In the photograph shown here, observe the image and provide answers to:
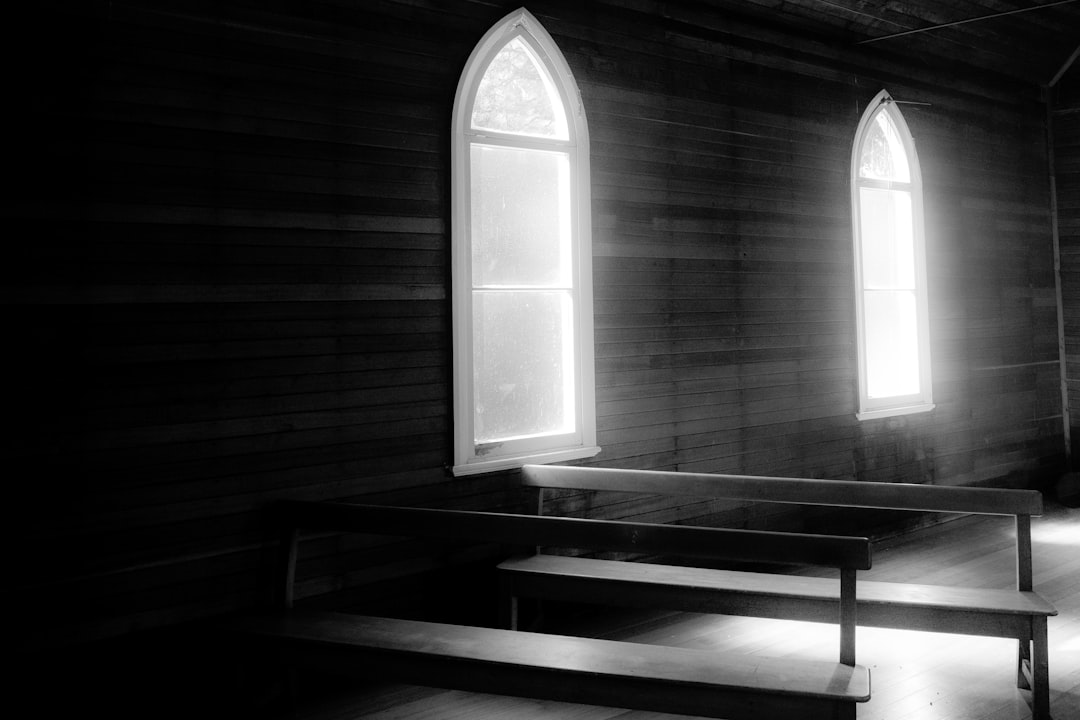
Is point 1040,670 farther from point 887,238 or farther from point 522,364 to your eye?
point 887,238

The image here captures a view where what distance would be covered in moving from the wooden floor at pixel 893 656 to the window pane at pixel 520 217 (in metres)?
1.86

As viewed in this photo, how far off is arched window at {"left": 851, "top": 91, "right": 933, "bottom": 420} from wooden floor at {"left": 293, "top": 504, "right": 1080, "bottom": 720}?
152cm

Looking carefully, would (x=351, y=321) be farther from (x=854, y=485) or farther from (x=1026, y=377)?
(x=1026, y=377)

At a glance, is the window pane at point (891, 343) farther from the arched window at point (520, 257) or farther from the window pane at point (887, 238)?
the arched window at point (520, 257)

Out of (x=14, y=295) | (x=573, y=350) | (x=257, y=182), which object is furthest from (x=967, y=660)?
(x=14, y=295)

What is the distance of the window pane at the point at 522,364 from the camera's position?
4.45 meters

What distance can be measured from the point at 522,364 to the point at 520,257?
0.58 m

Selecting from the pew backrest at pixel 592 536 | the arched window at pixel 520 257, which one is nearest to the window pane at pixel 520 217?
the arched window at pixel 520 257

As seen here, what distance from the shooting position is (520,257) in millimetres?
4578

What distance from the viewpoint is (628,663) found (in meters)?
2.83

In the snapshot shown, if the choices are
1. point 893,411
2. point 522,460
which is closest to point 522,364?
point 522,460

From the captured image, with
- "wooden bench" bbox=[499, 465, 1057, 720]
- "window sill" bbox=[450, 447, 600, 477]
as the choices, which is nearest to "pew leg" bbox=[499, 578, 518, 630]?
"wooden bench" bbox=[499, 465, 1057, 720]

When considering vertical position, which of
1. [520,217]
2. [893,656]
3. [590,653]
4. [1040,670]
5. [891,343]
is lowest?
[893,656]

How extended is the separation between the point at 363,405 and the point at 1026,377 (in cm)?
645
